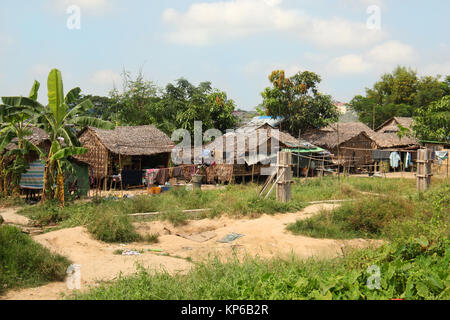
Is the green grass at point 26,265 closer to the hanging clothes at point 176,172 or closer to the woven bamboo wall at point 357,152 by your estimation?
the hanging clothes at point 176,172

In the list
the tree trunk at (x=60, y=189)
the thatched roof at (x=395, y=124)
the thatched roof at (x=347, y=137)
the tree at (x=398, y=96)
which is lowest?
the tree trunk at (x=60, y=189)

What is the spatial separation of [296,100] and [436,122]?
8810 millimetres

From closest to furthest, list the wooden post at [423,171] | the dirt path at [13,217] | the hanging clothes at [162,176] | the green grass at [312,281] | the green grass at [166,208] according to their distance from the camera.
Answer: the green grass at [312,281]
the green grass at [166,208]
the dirt path at [13,217]
the wooden post at [423,171]
the hanging clothes at [162,176]

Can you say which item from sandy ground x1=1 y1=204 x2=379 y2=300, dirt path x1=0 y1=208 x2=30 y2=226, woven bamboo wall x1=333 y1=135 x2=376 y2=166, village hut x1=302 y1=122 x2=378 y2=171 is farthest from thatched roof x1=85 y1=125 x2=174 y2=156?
woven bamboo wall x1=333 y1=135 x2=376 y2=166

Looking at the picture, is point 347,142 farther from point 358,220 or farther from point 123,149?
point 358,220

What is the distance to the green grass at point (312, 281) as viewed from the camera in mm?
4055

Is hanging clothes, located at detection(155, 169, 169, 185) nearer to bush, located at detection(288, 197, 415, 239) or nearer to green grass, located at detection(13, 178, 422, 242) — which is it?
green grass, located at detection(13, 178, 422, 242)

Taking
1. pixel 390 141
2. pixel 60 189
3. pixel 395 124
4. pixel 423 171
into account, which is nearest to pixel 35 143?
pixel 60 189

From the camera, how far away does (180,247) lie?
28.8ft

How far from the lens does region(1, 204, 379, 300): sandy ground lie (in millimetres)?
6395

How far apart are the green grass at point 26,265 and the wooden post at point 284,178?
7.01 metres

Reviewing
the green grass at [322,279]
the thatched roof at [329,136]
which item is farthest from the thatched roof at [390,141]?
the green grass at [322,279]
